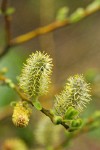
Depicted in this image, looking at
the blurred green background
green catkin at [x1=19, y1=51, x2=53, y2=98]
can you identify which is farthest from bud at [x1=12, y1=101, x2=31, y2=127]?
the blurred green background

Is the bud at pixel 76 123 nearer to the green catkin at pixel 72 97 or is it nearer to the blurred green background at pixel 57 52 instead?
the green catkin at pixel 72 97

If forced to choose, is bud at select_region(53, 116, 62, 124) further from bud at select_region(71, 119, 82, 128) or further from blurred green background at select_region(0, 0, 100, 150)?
blurred green background at select_region(0, 0, 100, 150)

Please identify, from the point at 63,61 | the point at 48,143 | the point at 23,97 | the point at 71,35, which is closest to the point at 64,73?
the point at 63,61

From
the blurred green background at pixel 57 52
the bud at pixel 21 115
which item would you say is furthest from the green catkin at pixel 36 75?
the blurred green background at pixel 57 52

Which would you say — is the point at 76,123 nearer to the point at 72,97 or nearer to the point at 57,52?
the point at 72,97

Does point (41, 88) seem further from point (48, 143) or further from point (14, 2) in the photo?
point (14, 2)

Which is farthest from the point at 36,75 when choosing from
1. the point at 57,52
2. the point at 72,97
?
the point at 57,52
